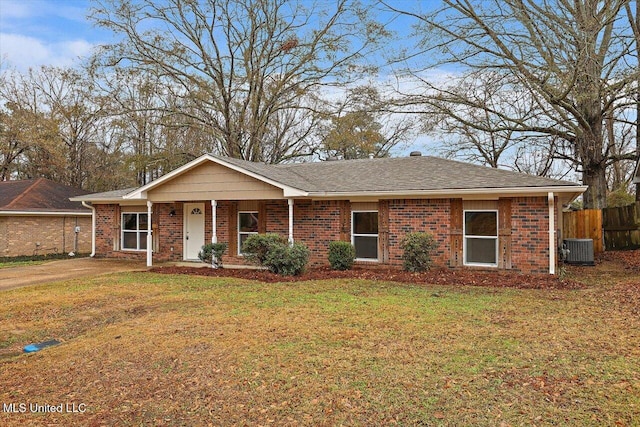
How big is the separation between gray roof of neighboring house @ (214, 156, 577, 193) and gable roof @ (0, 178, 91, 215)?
11348 mm

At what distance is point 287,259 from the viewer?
1133 centimetres

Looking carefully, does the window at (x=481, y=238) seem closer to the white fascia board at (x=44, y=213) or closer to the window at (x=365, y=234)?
the window at (x=365, y=234)

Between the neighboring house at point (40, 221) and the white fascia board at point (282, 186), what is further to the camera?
the neighboring house at point (40, 221)

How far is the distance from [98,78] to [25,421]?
21.0m

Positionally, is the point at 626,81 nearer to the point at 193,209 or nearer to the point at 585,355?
the point at 585,355

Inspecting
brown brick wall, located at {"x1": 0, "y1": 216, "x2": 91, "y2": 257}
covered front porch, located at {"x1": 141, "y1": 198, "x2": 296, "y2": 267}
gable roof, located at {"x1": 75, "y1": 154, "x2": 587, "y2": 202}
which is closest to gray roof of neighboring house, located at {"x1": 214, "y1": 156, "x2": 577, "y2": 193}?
gable roof, located at {"x1": 75, "y1": 154, "x2": 587, "y2": 202}

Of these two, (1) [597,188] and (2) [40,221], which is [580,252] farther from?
(2) [40,221]

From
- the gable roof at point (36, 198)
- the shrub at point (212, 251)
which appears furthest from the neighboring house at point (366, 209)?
the gable roof at point (36, 198)

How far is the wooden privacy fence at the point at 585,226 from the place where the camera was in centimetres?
1645

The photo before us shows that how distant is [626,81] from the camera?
12047 millimetres

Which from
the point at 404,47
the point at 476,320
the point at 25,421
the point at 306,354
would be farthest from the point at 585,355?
the point at 404,47

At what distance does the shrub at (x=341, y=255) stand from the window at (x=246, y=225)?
125 inches

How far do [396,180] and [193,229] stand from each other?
7370mm

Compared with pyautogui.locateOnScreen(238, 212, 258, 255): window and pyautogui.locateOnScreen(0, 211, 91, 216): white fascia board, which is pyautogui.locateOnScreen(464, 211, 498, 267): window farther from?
pyautogui.locateOnScreen(0, 211, 91, 216): white fascia board
